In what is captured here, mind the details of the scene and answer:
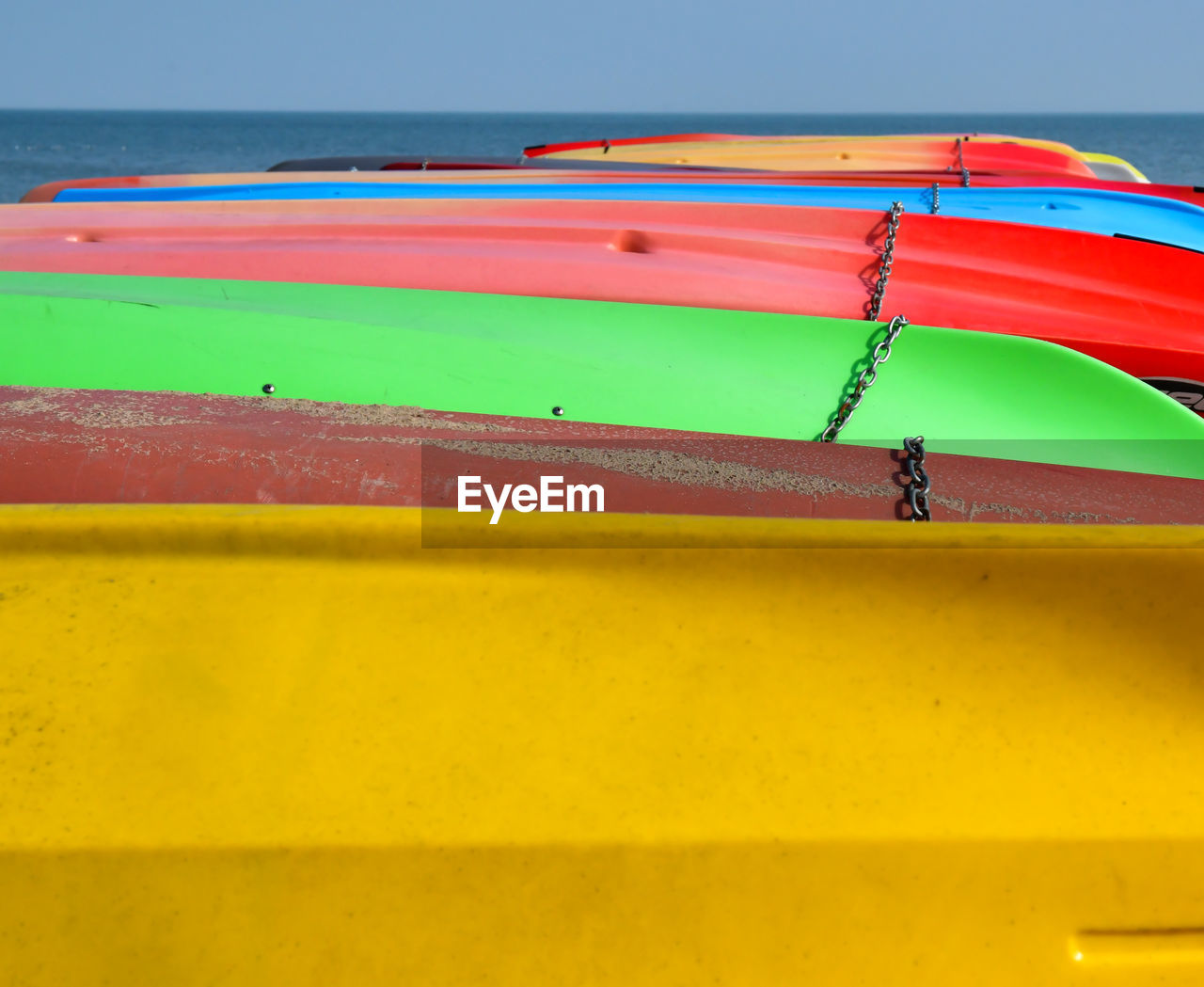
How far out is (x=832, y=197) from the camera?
14.4 feet

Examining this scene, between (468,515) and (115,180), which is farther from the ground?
(115,180)

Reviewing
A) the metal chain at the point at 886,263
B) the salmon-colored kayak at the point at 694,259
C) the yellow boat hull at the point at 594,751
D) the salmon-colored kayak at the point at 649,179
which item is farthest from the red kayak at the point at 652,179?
the yellow boat hull at the point at 594,751

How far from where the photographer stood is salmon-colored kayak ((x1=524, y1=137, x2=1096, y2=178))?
6.84 m

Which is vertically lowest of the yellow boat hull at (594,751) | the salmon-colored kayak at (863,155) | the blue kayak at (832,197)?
the yellow boat hull at (594,751)

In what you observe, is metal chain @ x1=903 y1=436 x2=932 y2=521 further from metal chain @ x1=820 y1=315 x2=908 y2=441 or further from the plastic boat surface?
the plastic boat surface

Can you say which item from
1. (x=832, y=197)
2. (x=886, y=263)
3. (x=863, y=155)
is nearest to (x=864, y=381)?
(x=886, y=263)

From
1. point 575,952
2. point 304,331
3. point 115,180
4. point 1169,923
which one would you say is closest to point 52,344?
point 304,331

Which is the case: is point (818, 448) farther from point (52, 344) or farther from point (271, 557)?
point (52, 344)

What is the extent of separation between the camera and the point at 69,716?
45.9 inches

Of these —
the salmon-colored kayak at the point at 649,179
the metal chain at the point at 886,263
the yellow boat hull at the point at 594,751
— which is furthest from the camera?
the salmon-colored kayak at the point at 649,179

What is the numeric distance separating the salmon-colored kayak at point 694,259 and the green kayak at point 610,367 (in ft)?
1.18

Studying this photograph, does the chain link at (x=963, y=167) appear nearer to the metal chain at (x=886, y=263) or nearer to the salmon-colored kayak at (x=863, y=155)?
the salmon-colored kayak at (x=863, y=155)

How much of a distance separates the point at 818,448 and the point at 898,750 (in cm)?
77

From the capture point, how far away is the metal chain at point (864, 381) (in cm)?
230
